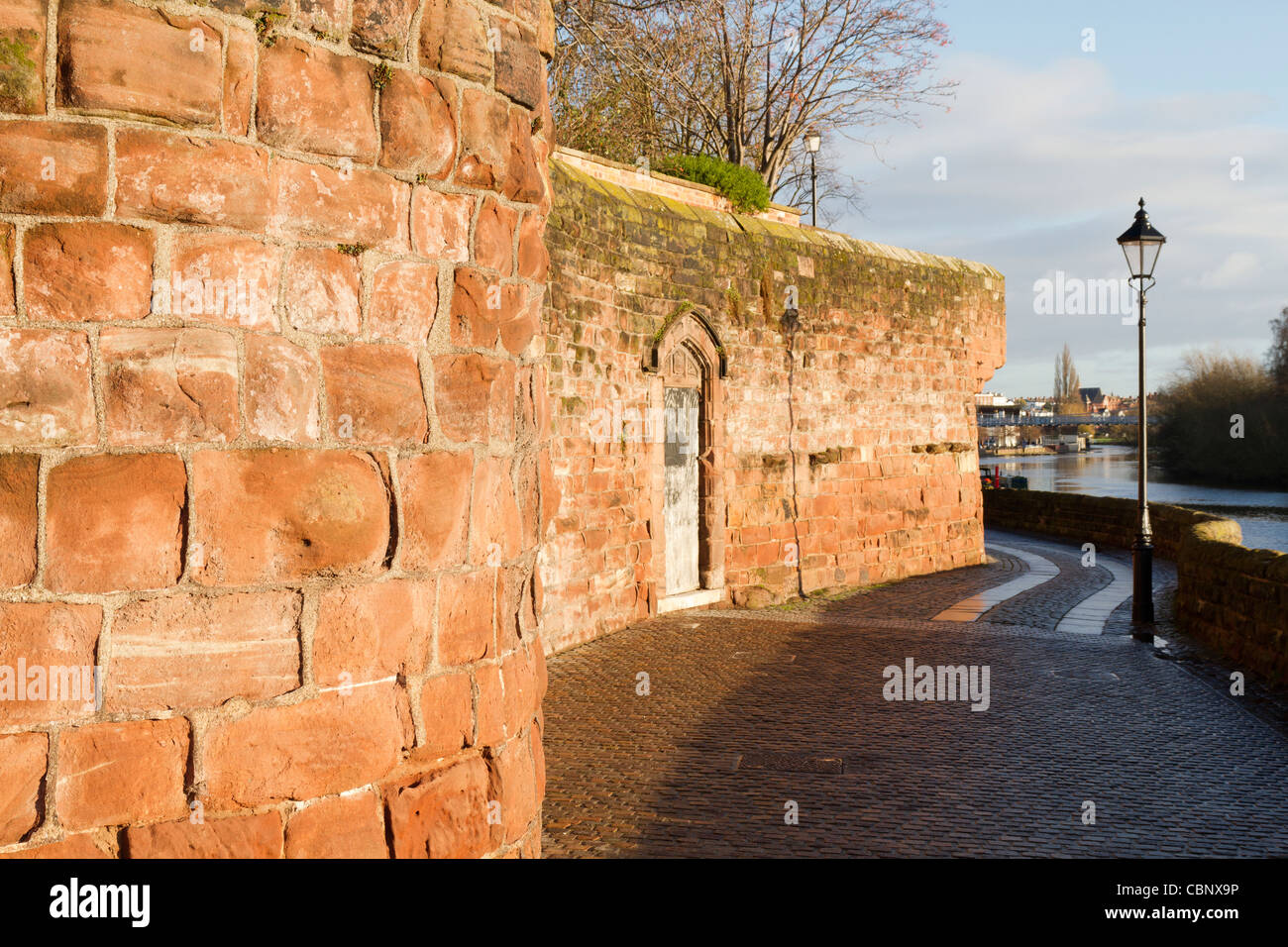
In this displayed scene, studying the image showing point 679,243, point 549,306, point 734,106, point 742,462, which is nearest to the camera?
point 549,306

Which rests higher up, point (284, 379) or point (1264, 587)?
point (284, 379)

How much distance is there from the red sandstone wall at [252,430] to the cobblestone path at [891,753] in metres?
2.47

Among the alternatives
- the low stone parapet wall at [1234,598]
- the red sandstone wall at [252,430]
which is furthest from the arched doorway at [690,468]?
the red sandstone wall at [252,430]

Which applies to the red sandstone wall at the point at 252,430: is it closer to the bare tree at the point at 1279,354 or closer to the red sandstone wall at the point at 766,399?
the red sandstone wall at the point at 766,399

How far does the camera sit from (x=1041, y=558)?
64.6ft

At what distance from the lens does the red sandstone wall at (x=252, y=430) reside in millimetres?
2285

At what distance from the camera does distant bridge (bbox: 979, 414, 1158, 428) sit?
116 metres

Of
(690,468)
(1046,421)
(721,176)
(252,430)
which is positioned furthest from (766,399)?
(1046,421)

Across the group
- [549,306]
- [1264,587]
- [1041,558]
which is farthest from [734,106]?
[1264,587]

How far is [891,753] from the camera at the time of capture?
21.3 ft

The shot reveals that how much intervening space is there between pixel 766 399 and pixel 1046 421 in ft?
383

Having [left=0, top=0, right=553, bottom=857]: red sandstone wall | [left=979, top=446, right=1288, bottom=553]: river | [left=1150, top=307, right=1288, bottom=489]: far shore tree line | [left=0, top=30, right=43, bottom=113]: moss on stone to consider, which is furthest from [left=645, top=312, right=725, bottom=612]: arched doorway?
[left=1150, top=307, right=1288, bottom=489]: far shore tree line
